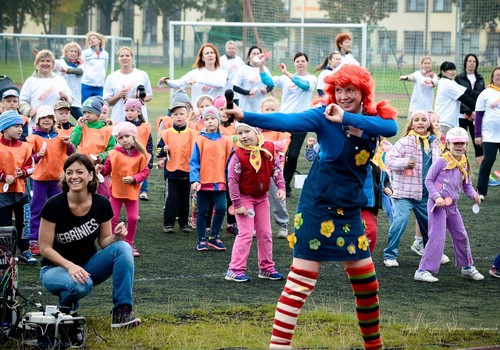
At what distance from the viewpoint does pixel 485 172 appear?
14820 mm

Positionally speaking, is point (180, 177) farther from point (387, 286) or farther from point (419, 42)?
point (419, 42)

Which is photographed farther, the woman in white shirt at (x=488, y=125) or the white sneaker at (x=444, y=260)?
the woman in white shirt at (x=488, y=125)

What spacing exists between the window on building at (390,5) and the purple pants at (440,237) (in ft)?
166

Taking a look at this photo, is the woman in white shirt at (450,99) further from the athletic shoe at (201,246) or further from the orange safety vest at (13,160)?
the orange safety vest at (13,160)

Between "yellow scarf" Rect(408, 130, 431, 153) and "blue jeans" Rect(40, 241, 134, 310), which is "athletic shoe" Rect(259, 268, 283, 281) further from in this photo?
"blue jeans" Rect(40, 241, 134, 310)

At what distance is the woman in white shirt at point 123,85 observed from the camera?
14.0 m

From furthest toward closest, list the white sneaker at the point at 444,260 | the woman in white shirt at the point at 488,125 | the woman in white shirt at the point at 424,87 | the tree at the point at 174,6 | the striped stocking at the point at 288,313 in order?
the tree at the point at 174,6, the woman in white shirt at the point at 424,87, the woman in white shirt at the point at 488,125, the white sneaker at the point at 444,260, the striped stocking at the point at 288,313

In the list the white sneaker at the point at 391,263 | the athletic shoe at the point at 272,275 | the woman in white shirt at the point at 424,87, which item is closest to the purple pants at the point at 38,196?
the athletic shoe at the point at 272,275

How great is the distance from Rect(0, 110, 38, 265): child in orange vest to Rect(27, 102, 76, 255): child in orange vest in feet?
1.29

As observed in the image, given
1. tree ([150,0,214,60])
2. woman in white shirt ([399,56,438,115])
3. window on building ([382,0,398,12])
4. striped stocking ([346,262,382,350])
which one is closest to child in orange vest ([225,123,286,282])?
striped stocking ([346,262,382,350])

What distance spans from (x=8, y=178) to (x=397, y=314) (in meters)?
4.02

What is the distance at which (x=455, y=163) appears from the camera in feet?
32.2

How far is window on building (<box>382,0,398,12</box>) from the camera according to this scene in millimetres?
59375

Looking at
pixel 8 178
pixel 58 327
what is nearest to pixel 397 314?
pixel 58 327
